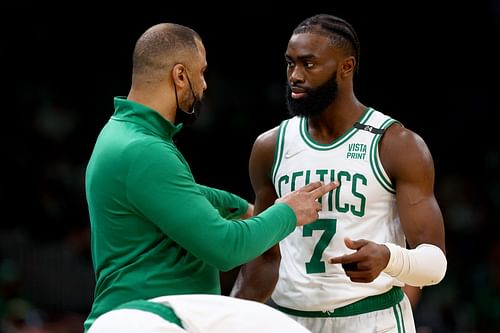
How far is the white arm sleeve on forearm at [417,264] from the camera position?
13.7ft

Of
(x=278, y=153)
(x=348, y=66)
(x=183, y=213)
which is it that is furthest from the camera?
(x=278, y=153)

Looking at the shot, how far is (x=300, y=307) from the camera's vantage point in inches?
184

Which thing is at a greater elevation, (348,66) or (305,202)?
(348,66)

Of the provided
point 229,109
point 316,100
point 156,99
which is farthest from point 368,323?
point 229,109

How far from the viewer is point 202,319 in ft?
11.6

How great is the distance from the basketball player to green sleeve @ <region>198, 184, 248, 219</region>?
0.33 meters

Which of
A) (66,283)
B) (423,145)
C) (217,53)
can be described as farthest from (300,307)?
(217,53)

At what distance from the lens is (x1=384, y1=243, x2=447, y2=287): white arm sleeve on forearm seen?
13.7 feet

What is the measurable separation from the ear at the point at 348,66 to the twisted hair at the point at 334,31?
27mm

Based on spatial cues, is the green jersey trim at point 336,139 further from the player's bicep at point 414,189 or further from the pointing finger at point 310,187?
the pointing finger at point 310,187

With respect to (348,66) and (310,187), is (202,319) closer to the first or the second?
(310,187)

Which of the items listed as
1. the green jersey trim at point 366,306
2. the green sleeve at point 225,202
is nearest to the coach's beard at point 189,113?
the green sleeve at point 225,202

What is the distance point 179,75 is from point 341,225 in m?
1.06

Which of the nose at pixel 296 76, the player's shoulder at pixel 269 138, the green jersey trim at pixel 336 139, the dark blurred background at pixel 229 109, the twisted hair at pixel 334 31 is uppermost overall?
the twisted hair at pixel 334 31
